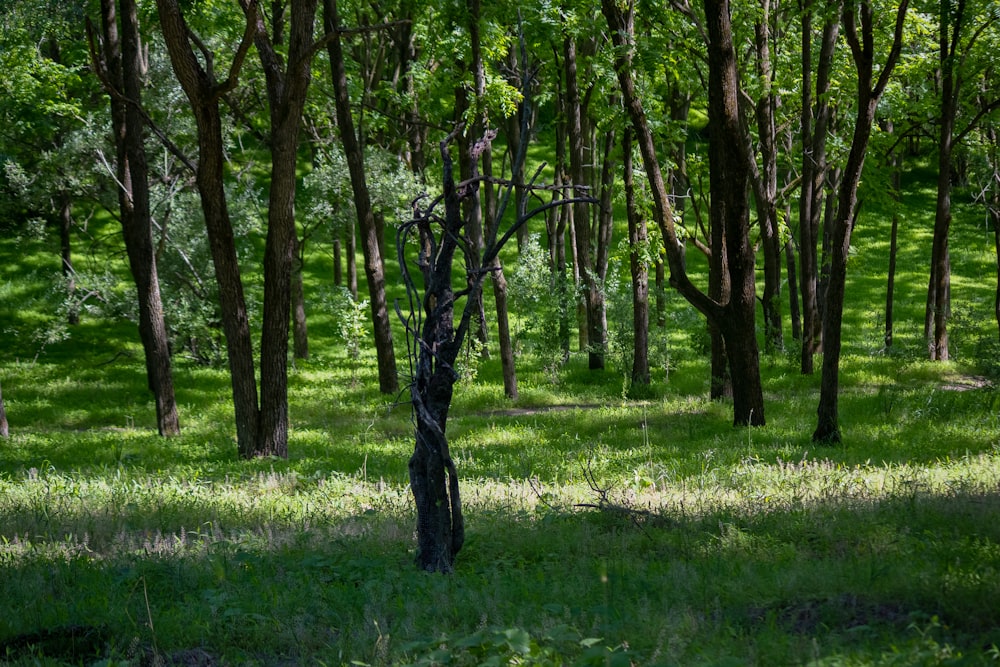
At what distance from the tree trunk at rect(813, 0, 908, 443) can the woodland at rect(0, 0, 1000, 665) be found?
0.06m

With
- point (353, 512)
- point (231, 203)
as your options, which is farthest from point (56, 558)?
point (231, 203)

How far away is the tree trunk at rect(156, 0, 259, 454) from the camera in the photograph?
11.0 m

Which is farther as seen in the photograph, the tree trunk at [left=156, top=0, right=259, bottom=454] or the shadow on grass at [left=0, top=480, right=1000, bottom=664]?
the tree trunk at [left=156, top=0, right=259, bottom=454]

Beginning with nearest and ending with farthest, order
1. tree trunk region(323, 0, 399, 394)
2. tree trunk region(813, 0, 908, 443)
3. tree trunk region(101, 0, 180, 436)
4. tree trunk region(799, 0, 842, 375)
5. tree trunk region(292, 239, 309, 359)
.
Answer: tree trunk region(813, 0, 908, 443) → tree trunk region(101, 0, 180, 436) → tree trunk region(799, 0, 842, 375) → tree trunk region(323, 0, 399, 394) → tree trunk region(292, 239, 309, 359)

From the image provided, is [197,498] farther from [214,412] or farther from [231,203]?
[231,203]

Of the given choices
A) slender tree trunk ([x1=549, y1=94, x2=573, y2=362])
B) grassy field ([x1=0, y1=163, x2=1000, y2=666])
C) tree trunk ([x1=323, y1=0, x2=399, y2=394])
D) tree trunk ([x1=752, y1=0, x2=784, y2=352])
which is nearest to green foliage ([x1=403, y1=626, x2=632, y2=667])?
grassy field ([x1=0, y1=163, x2=1000, y2=666])

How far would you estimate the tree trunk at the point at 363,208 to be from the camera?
1841 centimetres

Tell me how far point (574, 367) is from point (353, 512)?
49.8 ft

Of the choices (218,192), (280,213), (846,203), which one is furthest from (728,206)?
(218,192)

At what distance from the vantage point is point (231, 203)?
25.6 meters

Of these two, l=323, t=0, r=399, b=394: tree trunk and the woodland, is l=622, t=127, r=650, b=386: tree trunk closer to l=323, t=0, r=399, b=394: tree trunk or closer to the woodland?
the woodland

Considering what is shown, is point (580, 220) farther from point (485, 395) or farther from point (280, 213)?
point (280, 213)

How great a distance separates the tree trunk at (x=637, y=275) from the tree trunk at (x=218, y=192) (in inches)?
311

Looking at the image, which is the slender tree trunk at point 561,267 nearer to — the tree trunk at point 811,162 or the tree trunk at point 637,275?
the tree trunk at point 637,275
